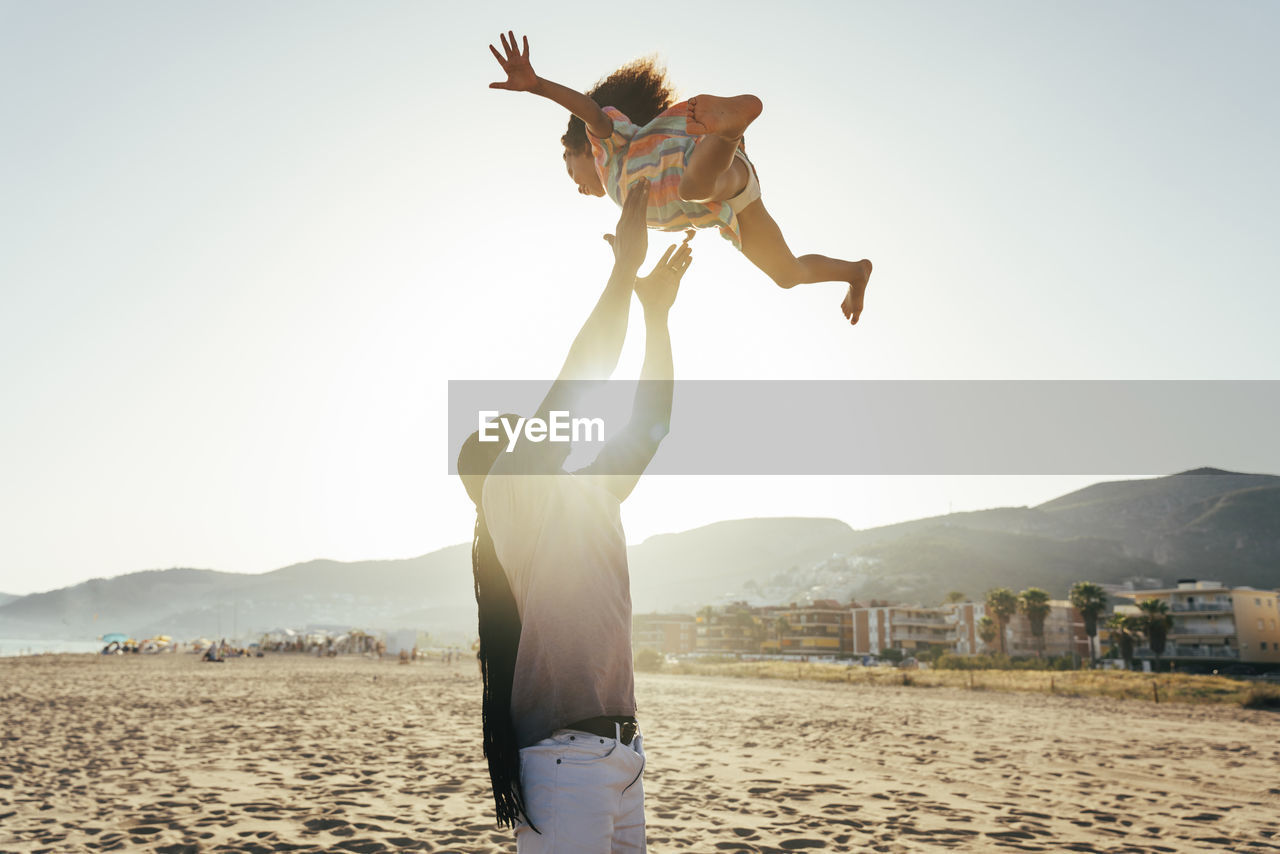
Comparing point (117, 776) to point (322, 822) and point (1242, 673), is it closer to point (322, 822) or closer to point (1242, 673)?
point (322, 822)

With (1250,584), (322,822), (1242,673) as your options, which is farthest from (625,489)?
(1250,584)

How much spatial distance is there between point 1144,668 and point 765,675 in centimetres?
3112

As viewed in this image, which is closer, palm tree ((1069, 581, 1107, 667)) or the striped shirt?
the striped shirt

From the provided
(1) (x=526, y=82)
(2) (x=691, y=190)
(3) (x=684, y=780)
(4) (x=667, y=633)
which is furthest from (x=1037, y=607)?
(1) (x=526, y=82)

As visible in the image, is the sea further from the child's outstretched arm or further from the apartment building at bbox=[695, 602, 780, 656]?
the child's outstretched arm

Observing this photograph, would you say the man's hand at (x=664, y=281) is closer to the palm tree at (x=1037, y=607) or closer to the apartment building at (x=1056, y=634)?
the palm tree at (x=1037, y=607)

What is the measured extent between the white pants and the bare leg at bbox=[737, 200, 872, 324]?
1.66m

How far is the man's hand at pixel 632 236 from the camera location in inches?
71.4

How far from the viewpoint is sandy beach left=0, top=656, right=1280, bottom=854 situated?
20.9 ft

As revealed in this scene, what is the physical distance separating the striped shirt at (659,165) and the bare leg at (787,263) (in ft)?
0.24

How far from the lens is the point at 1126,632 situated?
2083 inches

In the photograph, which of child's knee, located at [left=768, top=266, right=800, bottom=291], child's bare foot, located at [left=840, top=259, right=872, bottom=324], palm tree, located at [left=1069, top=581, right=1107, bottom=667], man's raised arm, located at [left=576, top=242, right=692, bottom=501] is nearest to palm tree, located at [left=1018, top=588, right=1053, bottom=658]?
palm tree, located at [left=1069, top=581, right=1107, bottom=667]

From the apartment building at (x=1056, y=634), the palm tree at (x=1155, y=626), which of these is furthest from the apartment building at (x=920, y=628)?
the palm tree at (x=1155, y=626)

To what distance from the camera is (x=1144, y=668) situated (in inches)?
2101
